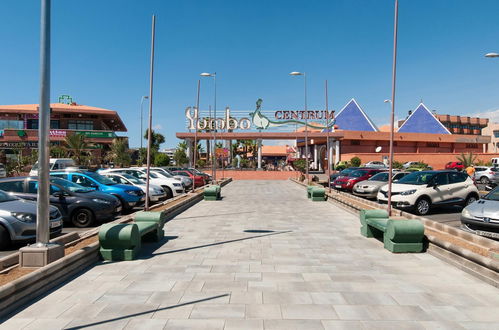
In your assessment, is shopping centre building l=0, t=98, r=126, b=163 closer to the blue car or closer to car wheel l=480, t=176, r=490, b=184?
the blue car

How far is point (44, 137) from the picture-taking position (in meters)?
5.59

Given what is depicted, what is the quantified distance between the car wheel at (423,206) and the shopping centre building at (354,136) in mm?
31711

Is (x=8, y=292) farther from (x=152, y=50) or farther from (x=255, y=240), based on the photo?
(x=152, y=50)

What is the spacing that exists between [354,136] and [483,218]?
4660 cm

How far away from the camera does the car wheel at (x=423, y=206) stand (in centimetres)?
1220

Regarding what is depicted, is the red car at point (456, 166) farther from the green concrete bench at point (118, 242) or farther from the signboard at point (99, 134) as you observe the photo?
the signboard at point (99, 134)

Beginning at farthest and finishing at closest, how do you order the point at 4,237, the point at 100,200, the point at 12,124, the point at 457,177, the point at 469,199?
the point at 12,124
the point at 457,177
the point at 469,199
the point at 100,200
the point at 4,237

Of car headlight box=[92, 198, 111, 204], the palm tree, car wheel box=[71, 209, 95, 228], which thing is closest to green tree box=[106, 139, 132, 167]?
the palm tree

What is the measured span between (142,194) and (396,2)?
1094 centimetres

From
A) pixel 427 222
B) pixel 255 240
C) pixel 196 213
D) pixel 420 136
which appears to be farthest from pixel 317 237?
pixel 420 136

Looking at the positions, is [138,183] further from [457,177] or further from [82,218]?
[457,177]

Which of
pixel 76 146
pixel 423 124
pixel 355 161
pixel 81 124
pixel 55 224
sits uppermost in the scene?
pixel 423 124

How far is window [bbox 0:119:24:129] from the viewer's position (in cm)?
4431

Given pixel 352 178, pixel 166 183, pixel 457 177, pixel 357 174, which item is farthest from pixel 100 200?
pixel 357 174
